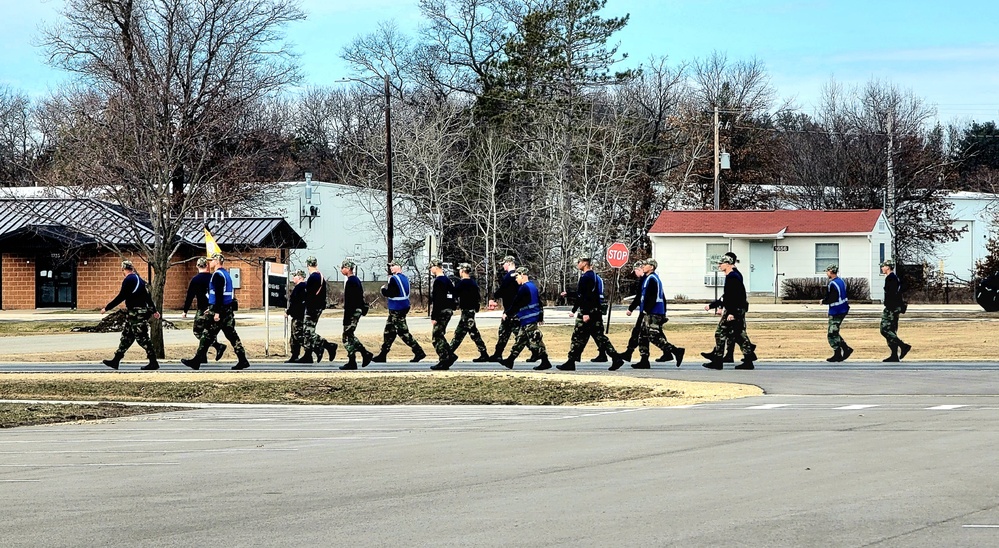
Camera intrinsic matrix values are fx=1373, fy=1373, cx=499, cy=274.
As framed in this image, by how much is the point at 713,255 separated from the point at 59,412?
1674 inches

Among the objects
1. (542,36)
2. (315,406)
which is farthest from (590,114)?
(315,406)

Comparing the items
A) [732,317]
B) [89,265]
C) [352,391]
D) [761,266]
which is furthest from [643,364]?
[89,265]

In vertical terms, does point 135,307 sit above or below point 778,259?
below

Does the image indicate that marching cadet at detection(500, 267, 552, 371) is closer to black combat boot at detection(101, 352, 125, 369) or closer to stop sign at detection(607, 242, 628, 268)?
black combat boot at detection(101, 352, 125, 369)

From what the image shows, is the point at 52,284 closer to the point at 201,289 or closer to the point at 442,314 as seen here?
the point at 201,289

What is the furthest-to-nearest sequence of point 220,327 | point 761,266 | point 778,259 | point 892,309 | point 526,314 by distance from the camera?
point 761,266, point 778,259, point 892,309, point 220,327, point 526,314

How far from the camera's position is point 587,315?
22.1 m

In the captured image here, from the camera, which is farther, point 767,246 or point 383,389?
point 767,246

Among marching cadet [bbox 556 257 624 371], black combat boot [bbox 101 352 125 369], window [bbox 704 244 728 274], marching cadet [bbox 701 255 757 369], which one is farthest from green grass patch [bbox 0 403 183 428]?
window [bbox 704 244 728 274]

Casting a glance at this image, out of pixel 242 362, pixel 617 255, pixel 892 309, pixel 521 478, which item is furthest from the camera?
pixel 617 255

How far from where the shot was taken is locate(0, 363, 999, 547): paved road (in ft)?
25.7

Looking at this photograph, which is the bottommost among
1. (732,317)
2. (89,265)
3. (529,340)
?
(529,340)

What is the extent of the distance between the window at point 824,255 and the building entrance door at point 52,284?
101ft

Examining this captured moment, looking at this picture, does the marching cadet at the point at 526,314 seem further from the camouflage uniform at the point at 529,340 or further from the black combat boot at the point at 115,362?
the black combat boot at the point at 115,362
